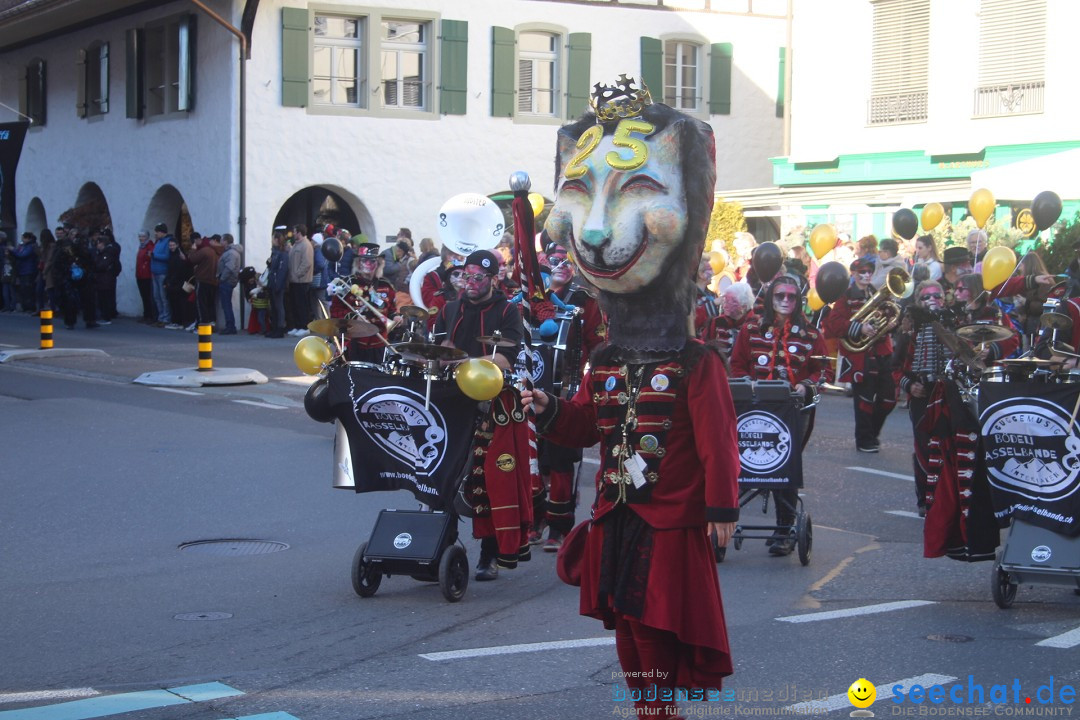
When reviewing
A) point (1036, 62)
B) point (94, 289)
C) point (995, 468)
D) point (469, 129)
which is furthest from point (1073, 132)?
point (94, 289)

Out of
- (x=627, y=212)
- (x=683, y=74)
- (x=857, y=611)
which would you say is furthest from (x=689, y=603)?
(x=683, y=74)

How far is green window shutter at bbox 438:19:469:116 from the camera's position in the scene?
2661cm

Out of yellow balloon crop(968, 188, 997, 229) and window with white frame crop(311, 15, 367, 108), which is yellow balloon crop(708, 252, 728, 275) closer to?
yellow balloon crop(968, 188, 997, 229)

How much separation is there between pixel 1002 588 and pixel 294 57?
67.9ft

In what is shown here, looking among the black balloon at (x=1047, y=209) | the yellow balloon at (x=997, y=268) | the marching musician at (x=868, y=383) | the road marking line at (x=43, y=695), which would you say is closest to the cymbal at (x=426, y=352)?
the road marking line at (x=43, y=695)

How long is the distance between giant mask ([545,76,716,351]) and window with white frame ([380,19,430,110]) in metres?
22.4

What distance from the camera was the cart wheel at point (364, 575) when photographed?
728 cm

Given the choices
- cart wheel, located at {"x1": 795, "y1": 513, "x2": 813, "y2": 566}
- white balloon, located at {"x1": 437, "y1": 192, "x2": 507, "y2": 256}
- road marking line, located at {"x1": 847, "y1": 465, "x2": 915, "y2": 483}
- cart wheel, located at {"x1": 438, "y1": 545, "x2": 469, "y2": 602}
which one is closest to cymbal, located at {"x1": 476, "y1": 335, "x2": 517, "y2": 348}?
cart wheel, located at {"x1": 438, "y1": 545, "x2": 469, "y2": 602}

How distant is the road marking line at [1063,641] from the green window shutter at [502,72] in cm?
2180

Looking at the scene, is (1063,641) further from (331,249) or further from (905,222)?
(331,249)

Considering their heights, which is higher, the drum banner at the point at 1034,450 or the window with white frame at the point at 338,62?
the window with white frame at the point at 338,62

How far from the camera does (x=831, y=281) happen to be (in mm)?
10711

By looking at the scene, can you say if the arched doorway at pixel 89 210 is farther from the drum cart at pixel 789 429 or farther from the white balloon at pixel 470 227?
the drum cart at pixel 789 429

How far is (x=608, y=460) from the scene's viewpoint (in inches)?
185
